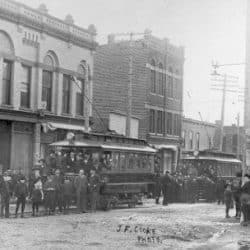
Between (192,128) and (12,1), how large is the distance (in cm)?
2830

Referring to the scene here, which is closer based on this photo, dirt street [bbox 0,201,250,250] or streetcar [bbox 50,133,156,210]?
dirt street [bbox 0,201,250,250]

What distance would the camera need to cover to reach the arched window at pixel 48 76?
3094 cm

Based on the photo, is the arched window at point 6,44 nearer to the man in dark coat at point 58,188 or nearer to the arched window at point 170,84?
the man in dark coat at point 58,188

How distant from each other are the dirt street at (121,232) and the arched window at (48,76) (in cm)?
1216

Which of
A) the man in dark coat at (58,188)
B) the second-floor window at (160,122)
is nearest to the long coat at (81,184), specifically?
the man in dark coat at (58,188)

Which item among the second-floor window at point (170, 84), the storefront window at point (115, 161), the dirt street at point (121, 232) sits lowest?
the dirt street at point (121, 232)

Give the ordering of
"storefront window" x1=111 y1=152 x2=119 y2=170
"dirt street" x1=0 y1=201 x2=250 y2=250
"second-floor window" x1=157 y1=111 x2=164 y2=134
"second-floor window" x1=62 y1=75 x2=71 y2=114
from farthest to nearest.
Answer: "second-floor window" x1=157 y1=111 x2=164 y2=134
"second-floor window" x1=62 y1=75 x2=71 y2=114
"storefront window" x1=111 y1=152 x2=119 y2=170
"dirt street" x1=0 y1=201 x2=250 y2=250

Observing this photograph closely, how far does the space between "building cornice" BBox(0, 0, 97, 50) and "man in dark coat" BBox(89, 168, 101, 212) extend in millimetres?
9790

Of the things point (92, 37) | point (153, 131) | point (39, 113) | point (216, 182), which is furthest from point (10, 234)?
point (153, 131)

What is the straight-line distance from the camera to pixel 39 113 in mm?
29406

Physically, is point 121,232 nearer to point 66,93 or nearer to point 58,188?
point 58,188

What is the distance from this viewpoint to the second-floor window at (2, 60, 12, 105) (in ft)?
91.9

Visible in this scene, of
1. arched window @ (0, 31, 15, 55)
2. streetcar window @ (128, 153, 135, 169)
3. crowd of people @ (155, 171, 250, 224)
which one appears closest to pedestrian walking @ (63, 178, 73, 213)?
streetcar window @ (128, 153, 135, 169)

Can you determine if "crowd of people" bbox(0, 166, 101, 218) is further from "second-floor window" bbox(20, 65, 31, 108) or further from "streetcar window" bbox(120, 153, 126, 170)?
"second-floor window" bbox(20, 65, 31, 108)
